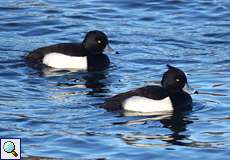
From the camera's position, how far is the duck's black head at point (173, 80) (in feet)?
51.2

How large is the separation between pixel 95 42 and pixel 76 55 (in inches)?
19.2

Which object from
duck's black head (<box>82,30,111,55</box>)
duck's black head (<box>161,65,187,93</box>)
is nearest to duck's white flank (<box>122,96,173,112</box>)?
duck's black head (<box>161,65,187,93</box>)

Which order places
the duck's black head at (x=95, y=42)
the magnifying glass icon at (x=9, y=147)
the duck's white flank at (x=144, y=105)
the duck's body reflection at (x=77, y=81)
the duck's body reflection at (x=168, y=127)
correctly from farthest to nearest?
the duck's black head at (x=95, y=42) < the duck's body reflection at (x=77, y=81) < the duck's white flank at (x=144, y=105) < the duck's body reflection at (x=168, y=127) < the magnifying glass icon at (x=9, y=147)

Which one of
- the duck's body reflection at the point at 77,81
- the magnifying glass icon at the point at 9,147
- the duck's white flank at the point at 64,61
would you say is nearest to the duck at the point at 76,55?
the duck's white flank at the point at 64,61

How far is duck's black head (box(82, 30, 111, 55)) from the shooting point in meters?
19.0

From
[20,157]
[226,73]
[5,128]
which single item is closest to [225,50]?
[226,73]

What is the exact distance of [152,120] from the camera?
14.8m

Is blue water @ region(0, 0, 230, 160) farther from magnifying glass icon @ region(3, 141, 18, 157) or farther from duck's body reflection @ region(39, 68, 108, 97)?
magnifying glass icon @ region(3, 141, 18, 157)

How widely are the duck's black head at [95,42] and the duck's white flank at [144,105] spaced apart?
396cm

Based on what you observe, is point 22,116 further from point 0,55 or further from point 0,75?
point 0,55

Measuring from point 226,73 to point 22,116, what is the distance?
4562mm

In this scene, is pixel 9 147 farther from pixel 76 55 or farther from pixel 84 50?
pixel 84 50

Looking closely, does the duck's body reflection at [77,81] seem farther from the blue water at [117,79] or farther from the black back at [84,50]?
the black back at [84,50]

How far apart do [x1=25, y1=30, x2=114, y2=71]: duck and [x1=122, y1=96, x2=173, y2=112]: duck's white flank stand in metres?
3.51
